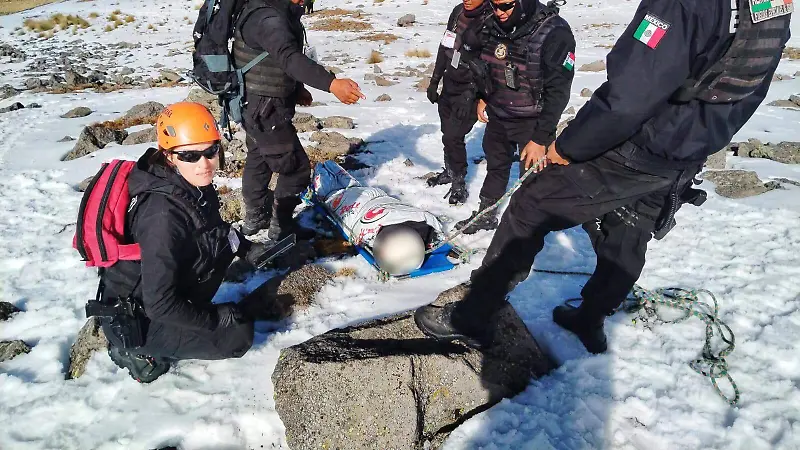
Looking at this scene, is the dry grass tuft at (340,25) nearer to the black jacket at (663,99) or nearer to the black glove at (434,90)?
the black glove at (434,90)

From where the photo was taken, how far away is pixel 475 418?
259 centimetres

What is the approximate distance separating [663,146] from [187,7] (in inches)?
1407

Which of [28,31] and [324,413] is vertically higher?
[324,413]

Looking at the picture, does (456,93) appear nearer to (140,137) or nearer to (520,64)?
(520,64)

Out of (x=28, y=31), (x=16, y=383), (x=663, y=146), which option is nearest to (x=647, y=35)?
(x=663, y=146)

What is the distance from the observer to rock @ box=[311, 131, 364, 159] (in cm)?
687

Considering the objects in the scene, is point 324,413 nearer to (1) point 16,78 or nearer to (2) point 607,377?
(2) point 607,377

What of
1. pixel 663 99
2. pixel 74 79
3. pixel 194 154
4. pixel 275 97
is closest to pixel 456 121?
pixel 275 97

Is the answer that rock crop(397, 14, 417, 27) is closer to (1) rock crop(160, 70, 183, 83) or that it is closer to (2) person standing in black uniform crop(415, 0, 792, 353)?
(1) rock crop(160, 70, 183, 83)

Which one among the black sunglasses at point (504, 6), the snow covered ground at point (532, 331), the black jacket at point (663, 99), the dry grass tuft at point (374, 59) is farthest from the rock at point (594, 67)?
the black jacket at point (663, 99)

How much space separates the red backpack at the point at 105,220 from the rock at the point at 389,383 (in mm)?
1032

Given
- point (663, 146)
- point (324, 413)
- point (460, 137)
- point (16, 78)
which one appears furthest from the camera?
point (16, 78)

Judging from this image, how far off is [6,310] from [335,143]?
4430mm

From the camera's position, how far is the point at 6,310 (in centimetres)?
359
